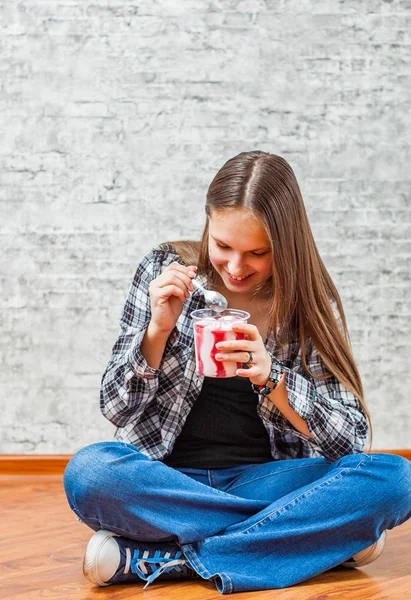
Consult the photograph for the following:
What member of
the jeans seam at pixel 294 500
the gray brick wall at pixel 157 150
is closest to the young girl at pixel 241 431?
the jeans seam at pixel 294 500

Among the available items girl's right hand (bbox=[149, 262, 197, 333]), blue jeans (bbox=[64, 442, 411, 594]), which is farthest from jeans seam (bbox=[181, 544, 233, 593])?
girl's right hand (bbox=[149, 262, 197, 333])

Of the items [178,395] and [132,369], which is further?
[178,395]

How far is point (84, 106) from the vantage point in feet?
9.20

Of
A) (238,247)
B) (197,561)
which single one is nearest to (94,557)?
(197,561)

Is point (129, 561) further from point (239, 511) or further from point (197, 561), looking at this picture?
point (239, 511)

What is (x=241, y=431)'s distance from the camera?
74.2 inches

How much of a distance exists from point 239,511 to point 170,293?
18.9 inches

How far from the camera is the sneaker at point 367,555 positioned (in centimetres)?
174

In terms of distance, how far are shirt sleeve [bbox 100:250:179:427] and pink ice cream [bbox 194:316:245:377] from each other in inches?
6.5

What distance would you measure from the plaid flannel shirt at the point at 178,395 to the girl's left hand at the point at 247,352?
0.10 m

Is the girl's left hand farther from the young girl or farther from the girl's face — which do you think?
the girl's face

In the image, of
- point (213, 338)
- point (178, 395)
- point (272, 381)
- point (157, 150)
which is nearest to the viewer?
point (213, 338)

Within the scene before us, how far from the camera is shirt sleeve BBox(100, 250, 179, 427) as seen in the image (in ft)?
5.63

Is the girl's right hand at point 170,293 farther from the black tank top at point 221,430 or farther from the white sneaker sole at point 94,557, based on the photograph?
the white sneaker sole at point 94,557
